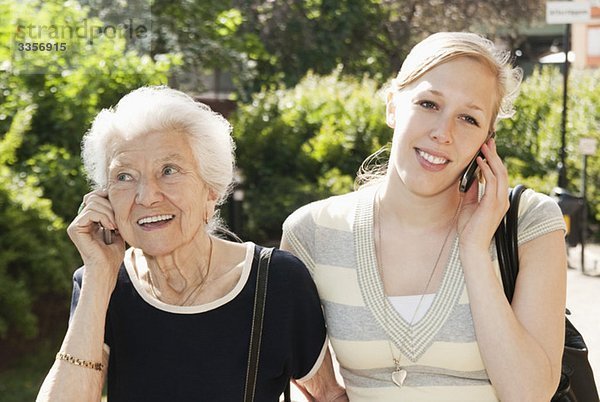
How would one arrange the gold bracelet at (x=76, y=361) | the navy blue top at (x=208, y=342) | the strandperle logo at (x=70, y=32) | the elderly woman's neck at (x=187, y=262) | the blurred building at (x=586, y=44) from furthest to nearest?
the blurred building at (x=586, y=44)
the strandperle logo at (x=70, y=32)
the elderly woman's neck at (x=187, y=262)
the navy blue top at (x=208, y=342)
the gold bracelet at (x=76, y=361)

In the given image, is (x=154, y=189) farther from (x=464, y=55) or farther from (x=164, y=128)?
(x=464, y=55)

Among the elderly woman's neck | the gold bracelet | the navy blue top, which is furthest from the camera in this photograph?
the elderly woman's neck

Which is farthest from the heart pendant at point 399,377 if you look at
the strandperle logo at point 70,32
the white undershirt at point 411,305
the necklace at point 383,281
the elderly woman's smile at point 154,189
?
the strandperle logo at point 70,32

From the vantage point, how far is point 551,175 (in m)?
15.7

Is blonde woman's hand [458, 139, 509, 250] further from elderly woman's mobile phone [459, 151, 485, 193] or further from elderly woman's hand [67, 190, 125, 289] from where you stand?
elderly woman's hand [67, 190, 125, 289]

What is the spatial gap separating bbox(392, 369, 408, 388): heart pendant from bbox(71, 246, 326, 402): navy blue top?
27 cm

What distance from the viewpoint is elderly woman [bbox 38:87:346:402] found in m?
2.75

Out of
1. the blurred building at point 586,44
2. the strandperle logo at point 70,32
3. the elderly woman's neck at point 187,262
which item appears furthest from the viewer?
the blurred building at point 586,44

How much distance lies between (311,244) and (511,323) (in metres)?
0.73

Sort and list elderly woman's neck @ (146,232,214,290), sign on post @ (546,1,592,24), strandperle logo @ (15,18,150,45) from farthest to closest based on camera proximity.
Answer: sign on post @ (546,1,592,24)
strandperle logo @ (15,18,150,45)
elderly woman's neck @ (146,232,214,290)

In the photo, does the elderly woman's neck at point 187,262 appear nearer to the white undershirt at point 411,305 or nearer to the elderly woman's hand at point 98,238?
the elderly woman's hand at point 98,238

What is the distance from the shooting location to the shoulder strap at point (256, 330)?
2.75m

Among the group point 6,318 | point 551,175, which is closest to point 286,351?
point 6,318

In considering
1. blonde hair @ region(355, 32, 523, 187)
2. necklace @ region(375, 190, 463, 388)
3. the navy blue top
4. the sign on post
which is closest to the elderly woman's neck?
the navy blue top
